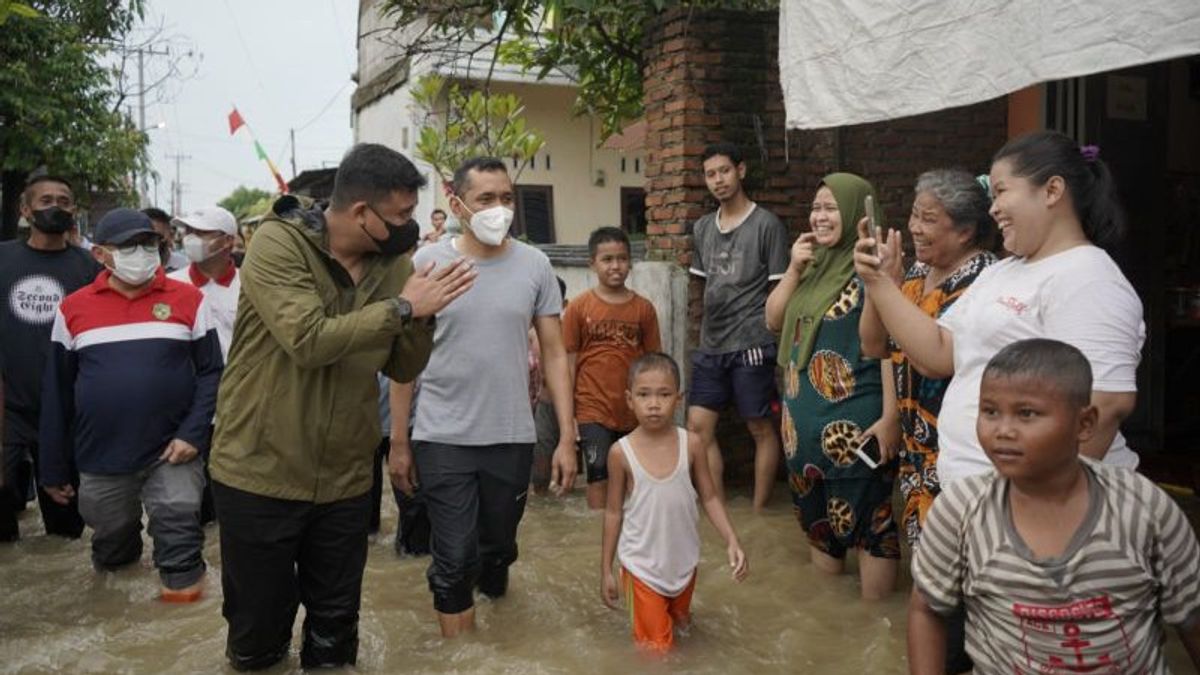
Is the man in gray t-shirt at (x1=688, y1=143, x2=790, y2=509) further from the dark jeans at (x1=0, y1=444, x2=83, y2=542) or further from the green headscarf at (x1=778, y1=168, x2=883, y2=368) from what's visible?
the dark jeans at (x1=0, y1=444, x2=83, y2=542)

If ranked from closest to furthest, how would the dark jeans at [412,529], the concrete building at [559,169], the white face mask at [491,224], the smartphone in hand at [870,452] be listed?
the white face mask at [491,224]
the smartphone in hand at [870,452]
the dark jeans at [412,529]
the concrete building at [559,169]

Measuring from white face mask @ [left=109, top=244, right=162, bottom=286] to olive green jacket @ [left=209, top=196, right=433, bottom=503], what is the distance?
1603 millimetres

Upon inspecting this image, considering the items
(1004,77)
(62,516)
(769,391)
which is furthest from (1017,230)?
(62,516)

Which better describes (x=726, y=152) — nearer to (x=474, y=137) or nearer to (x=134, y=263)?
(x=134, y=263)

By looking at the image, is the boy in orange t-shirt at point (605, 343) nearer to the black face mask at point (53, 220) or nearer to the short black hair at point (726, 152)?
the short black hair at point (726, 152)

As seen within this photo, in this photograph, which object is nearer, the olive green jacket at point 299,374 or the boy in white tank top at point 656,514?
the olive green jacket at point 299,374

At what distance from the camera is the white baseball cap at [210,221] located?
5.95 m

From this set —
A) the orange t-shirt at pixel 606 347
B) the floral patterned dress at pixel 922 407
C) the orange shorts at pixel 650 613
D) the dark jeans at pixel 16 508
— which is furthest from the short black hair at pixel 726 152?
the dark jeans at pixel 16 508

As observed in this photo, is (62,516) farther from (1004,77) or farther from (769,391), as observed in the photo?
(1004,77)

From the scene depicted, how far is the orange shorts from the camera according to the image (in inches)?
166

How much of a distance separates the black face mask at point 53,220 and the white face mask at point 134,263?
3.97ft

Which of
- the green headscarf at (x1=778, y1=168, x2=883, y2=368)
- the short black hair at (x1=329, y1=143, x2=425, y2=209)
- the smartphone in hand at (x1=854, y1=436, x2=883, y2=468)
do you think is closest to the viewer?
the short black hair at (x1=329, y1=143, x2=425, y2=209)

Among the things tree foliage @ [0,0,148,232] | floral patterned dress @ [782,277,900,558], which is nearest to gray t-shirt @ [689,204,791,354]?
floral patterned dress @ [782,277,900,558]

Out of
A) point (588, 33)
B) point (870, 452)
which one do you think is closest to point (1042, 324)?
point (870, 452)
